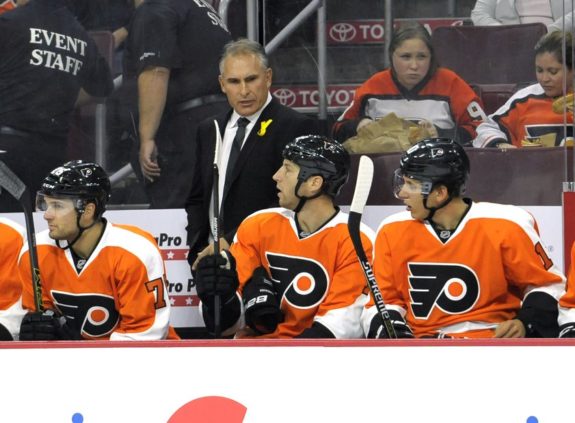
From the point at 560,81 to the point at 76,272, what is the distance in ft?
5.89

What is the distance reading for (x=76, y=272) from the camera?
12.9 ft

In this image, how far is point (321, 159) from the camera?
3977mm

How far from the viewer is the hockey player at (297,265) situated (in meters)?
3.82

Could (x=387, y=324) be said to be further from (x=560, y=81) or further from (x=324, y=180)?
(x=560, y=81)

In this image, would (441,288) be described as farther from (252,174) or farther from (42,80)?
(42,80)

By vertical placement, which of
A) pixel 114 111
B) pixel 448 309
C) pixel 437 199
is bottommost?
pixel 448 309

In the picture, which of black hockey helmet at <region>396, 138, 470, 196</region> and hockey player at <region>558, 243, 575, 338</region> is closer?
hockey player at <region>558, 243, 575, 338</region>

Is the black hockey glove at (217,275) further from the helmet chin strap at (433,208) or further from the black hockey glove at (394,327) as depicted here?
the helmet chin strap at (433,208)

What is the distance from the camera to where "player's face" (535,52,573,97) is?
4215 mm

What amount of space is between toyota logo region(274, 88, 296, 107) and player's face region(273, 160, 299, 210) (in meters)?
0.59

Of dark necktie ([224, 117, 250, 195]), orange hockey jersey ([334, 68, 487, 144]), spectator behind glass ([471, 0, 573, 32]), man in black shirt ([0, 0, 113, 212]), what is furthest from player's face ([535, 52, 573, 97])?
man in black shirt ([0, 0, 113, 212])

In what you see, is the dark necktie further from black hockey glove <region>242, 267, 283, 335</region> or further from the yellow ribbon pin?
black hockey glove <region>242, 267, 283, 335</region>
